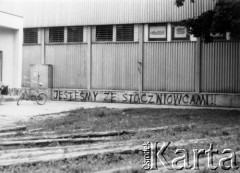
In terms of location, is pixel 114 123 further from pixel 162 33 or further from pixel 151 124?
pixel 162 33

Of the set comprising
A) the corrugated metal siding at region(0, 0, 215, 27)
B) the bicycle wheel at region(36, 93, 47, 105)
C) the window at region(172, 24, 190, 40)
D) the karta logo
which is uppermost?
the corrugated metal siding at region(0, 0, 215, 27)

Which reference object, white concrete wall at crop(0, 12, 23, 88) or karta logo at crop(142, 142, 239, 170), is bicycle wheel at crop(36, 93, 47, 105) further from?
karta logo at crop(142, 142, 239, 170)

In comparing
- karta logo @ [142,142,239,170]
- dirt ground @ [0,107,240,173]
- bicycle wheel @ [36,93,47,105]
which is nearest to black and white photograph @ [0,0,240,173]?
bicycle wheel @ [36,93,47,105]

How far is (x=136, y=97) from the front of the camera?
73.7ft

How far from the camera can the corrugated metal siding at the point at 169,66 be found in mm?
21484

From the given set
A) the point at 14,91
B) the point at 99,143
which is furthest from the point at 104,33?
the point at 99,143

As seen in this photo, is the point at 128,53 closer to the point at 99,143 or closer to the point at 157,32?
the point at 157,32

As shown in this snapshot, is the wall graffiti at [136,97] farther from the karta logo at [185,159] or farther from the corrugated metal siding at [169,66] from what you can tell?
the karta logo at [185,159]

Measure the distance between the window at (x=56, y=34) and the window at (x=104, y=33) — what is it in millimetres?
2608

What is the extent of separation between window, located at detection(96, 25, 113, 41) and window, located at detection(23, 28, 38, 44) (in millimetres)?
4662

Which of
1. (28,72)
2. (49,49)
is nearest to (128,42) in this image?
(49,49)

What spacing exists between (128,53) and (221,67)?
5.64 m

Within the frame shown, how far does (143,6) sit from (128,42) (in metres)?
2.36

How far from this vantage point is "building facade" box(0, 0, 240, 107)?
2103cm
